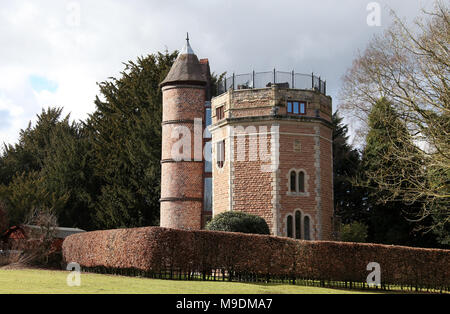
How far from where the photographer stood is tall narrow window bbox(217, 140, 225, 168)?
97.5 feet

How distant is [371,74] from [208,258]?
35.0 ft

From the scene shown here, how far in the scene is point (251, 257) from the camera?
70.4ft

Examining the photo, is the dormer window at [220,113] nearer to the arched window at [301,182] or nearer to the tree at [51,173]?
the arched window at [301,182]

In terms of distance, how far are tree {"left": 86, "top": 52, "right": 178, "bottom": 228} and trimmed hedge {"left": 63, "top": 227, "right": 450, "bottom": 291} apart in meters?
11.4

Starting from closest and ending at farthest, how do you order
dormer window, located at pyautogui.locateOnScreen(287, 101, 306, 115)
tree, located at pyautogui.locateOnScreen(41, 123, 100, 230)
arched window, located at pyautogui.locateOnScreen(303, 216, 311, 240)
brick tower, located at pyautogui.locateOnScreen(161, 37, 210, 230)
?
1. arched window, located at pyautogui.locateOnScreen(303, 216, 311, 240)
2. dormer window, located at pyautogui.locateOnScreen(287, 101, 306, 115)
3. brick tower, located at pyautogui.locateOnScreen(161, 37, 210, 230)
4. tree, located at pyautogui.locateOnScreen(41, 123, 100, 230)

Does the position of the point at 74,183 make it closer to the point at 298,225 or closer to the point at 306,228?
the point at 298,225

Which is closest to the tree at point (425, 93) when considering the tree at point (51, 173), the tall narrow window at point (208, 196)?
the tall narrow window at point (208, 196)

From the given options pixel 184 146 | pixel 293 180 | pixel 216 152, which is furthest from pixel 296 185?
pixel 184 146

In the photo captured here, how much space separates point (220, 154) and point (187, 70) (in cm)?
594

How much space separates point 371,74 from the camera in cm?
2511

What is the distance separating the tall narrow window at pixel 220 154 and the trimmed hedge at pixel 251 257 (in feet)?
26.0

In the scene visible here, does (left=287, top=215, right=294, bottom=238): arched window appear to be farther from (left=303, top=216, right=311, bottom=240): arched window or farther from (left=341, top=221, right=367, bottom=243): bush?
(left=341, top=221, right=367, bottom=243): bush

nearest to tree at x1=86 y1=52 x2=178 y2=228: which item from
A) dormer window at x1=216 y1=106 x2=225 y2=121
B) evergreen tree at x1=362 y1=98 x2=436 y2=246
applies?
dormer window at x1=216 y1=106 x2=225 y2=121
